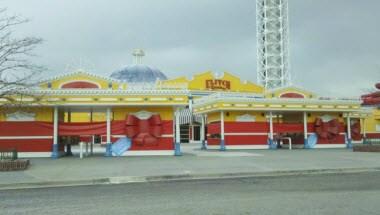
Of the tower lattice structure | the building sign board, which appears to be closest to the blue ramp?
the building sign board

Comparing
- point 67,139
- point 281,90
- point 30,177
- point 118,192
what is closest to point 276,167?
point 118,192

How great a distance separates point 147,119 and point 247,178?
14.6 m

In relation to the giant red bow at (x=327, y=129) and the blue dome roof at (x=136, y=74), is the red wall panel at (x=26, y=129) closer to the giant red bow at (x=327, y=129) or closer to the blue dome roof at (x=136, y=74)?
the giant red bow at (x=327, y=129)

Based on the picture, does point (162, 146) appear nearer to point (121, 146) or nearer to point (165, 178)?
point (121, 146)

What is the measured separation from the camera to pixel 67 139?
31422mm

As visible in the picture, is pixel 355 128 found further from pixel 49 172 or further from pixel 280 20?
pixel 280 20

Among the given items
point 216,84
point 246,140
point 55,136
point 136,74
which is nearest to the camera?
point 55,136

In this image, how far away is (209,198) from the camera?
35.4ft

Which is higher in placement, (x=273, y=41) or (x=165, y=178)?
(x=273, y=41)

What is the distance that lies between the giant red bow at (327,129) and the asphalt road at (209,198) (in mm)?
25900

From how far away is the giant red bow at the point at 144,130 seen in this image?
29.2m

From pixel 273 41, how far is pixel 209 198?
109 meters

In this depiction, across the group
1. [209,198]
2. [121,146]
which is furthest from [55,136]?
[209,198]

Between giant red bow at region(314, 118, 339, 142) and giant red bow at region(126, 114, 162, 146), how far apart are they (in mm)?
17427
